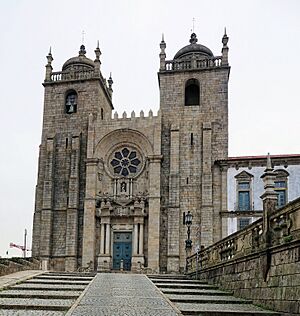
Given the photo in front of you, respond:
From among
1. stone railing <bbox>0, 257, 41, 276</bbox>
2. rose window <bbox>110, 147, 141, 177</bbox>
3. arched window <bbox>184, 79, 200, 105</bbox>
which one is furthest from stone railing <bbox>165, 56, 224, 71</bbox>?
stone railing <bbox>0, 257, 41, 276</bbox>

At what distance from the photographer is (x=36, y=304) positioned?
12828mm

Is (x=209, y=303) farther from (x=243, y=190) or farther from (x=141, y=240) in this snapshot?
(x=141, y=240)

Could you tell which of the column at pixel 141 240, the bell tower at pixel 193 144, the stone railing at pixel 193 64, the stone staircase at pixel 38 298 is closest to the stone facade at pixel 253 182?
the bell tower at pixel 193 144

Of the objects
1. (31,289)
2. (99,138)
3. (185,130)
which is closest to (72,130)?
(99,138)

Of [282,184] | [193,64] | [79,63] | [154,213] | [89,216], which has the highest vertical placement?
[79,63]

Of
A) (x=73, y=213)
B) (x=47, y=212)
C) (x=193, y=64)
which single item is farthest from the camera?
(x=193, y=64)

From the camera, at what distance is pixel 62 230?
40219 millimetres

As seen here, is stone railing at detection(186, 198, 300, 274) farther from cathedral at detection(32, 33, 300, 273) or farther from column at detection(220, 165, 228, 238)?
cathedral at detection(32, 33, 300, 273)

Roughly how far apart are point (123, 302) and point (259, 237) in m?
3.81

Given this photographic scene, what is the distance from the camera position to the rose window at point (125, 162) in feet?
135

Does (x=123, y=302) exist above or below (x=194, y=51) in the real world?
below

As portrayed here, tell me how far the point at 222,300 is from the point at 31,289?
601cm

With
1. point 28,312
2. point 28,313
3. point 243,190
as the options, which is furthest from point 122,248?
point 28,313

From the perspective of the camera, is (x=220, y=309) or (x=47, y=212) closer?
(x=220, y=309)
